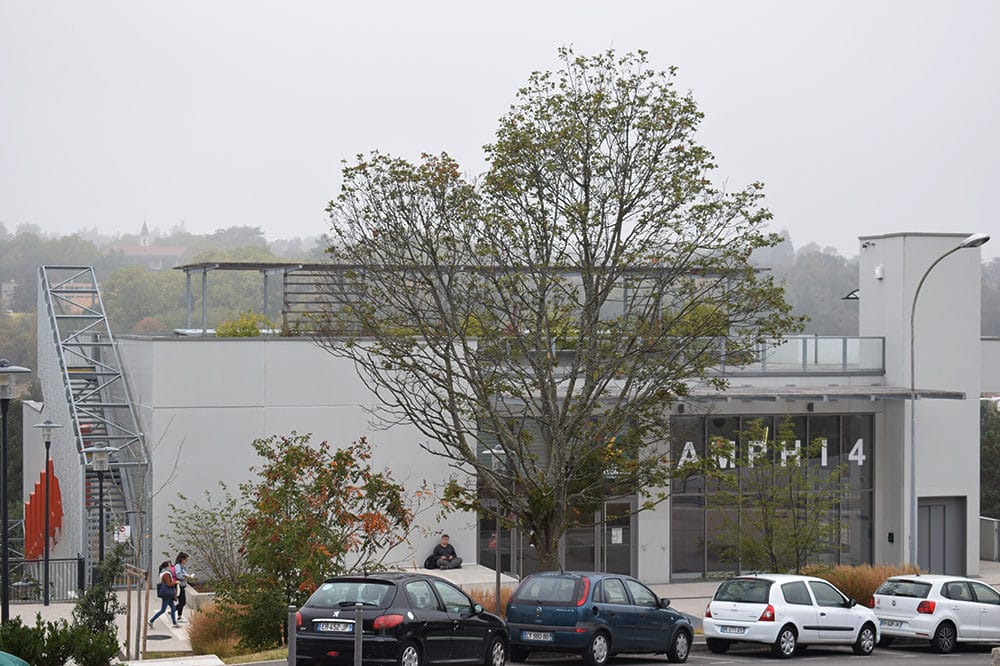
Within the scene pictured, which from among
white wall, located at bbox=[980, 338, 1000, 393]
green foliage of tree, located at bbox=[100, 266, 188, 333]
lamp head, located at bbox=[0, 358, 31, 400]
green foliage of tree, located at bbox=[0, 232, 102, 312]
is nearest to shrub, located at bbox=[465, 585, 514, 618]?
lamp head, located at bbox=[0, 358, 31, 400]

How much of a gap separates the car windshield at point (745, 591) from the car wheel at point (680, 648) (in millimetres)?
1412

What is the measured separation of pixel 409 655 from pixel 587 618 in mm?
3667

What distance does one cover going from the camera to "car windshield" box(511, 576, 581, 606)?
1961 centimetres

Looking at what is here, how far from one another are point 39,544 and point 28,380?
90302 millimetres

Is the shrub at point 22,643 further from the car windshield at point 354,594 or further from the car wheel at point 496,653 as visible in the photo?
the car wheel at point 496,653

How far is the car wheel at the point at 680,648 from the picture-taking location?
20.9 m

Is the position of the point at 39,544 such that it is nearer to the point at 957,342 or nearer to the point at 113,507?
the point at 113,507

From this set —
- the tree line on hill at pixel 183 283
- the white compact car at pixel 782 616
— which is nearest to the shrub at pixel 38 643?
the white compact car at pixel 782 616

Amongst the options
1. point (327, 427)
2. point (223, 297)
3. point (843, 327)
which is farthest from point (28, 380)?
point (327, 427)

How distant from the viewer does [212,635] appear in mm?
22625

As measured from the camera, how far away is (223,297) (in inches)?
3775

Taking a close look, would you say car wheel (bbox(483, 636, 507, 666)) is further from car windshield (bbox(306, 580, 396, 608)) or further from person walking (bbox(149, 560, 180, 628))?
person walking (bbox(149, 560, 180, 628))

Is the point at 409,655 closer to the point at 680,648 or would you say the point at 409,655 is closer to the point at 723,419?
the point at 680,648

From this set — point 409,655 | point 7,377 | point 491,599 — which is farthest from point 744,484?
point 7,377
